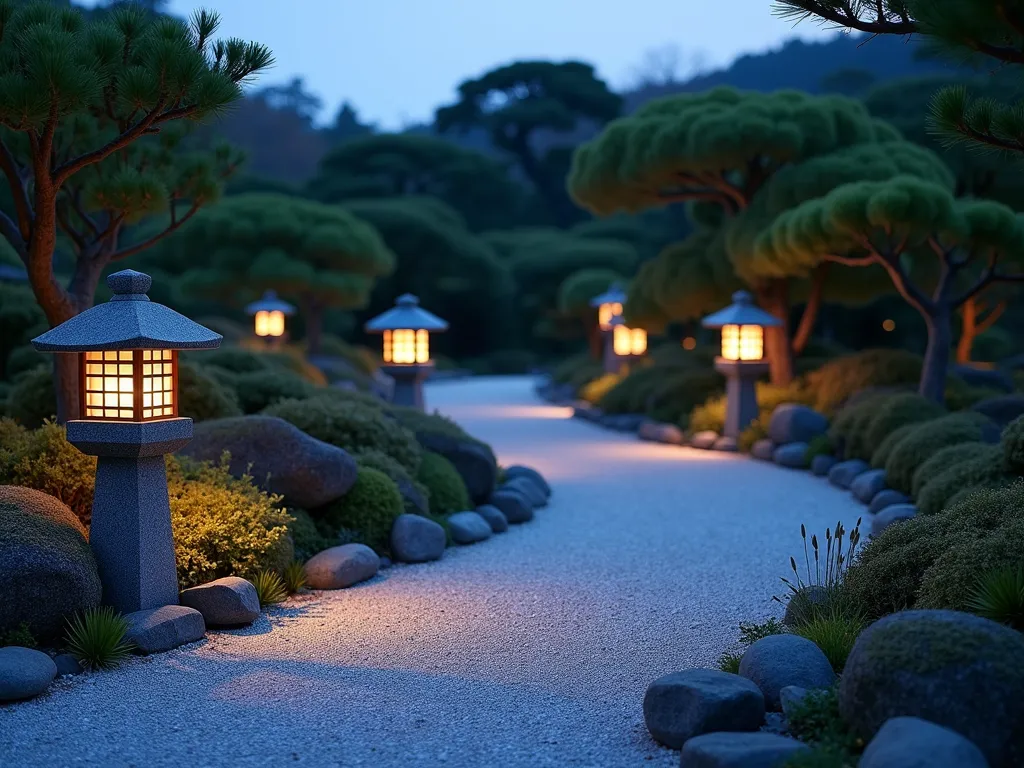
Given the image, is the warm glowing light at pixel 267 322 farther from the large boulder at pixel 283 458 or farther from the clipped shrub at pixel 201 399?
the large boulder at pixel 283 458

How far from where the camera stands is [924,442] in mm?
8969

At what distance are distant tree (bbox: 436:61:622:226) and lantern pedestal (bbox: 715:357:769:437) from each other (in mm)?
29268

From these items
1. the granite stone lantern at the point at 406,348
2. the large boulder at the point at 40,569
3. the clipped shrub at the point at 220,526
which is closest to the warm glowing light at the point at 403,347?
the granite stone lantern at the point at 406,348

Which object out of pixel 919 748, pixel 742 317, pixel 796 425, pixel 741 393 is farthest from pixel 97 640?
pixel 742 317

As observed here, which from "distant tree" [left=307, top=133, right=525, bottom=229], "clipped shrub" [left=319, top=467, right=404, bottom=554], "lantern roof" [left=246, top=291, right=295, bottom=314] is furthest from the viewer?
"distant tree" [left=307, top=133, right=525, bottom=229]

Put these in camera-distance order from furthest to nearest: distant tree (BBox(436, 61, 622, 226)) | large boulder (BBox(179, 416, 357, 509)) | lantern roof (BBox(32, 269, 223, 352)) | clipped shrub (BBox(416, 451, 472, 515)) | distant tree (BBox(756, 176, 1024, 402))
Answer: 1. distant tree (BBox(436, 61, 622, 226))
2. distant tree (BBox(756, 176, 1024, 402))
3. clipped shrub (BBox(416, 451, 472, 515))
4. large boulder (BBox(179, 416, 357, 509))
5. lantern roof (BBox(32, 269, 223, 352))

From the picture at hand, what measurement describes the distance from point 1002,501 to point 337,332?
2969cm

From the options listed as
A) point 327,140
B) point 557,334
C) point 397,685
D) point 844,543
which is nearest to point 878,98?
point 557,334

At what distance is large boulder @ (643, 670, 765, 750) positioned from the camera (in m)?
3.69

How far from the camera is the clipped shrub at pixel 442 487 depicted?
8.34 m

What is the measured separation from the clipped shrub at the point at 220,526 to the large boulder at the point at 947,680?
140 inches

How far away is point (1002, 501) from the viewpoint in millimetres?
4824

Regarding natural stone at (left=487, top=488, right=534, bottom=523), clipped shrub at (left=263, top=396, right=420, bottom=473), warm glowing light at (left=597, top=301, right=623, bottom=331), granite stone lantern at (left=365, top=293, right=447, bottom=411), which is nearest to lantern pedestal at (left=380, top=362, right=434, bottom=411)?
granite stone lantern at (left=365, top=293, right=447, bottom=411)

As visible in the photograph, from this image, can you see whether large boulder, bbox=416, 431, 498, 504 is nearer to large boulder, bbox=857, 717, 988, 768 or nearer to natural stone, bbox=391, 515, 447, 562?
natural stone, bbox=391, 515, 447, 562
